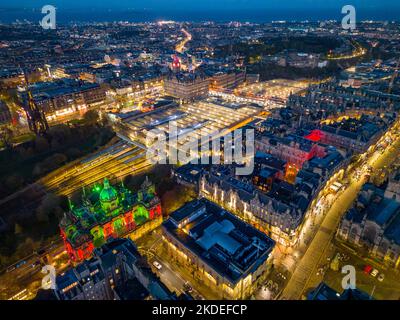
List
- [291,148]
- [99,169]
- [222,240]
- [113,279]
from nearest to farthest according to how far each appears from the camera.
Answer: [113,279]
[222,240]
[291,148]
[99,169]

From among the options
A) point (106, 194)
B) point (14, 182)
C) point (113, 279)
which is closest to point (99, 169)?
point (14, 182)

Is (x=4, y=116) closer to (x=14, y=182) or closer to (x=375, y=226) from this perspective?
(x=14, y=182)

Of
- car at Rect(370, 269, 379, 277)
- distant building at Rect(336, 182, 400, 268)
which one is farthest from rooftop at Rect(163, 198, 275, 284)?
car at Rect(370, 269, 379, 277)

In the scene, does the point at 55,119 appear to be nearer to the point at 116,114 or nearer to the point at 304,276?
the point at 116,114

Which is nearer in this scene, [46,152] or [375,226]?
[375,226]
